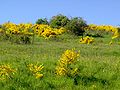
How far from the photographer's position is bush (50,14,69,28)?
196ft

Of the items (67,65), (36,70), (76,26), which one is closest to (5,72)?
(36,70)

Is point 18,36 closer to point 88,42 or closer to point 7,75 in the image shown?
point 88,42

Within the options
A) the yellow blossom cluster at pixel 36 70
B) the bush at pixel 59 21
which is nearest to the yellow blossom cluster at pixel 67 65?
the yellow blossom cluster at pixel 36 70

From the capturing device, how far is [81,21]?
56031 millimetres

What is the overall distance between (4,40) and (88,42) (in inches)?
334

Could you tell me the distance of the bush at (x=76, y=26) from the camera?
53.1 m

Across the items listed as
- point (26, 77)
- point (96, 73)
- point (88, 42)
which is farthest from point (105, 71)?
point (88, 42)

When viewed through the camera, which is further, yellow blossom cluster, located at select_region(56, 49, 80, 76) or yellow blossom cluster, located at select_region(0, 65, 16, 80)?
yellow blossom cluster, located at select_region(56, 49, 80, 76)

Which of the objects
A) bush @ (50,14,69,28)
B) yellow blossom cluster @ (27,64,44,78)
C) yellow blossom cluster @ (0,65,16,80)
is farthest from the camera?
bush @ (50,14,69,28)

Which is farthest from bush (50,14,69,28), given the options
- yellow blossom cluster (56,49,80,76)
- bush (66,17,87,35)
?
yellow blossom cluster (56,49,80,76)

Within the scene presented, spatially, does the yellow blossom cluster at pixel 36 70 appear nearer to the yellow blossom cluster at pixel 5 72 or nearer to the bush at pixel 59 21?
the yellow blossom cluster at pixel 5 72

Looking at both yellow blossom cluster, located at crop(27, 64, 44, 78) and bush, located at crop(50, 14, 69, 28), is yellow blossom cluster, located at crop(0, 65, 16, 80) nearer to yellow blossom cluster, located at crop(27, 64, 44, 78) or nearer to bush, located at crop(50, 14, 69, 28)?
yellow blossom cluster, located at crop(27, 64, 44, 78)

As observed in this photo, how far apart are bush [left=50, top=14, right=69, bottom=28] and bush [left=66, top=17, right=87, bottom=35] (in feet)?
11.3

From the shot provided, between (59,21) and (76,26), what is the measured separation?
7.41 meters
